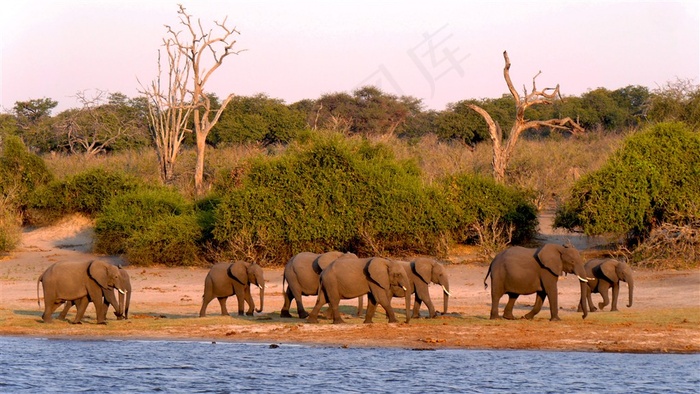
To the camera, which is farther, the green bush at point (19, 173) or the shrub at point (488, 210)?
the green bush at point (19, 173)

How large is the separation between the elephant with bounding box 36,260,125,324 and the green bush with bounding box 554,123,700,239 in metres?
12.5

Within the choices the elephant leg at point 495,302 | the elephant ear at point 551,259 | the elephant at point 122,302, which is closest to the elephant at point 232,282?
the elephant at point 122,302

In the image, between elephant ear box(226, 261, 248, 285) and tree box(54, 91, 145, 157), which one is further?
tree box(54, 91, 145, 157)

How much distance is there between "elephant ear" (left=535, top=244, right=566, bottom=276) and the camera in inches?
695

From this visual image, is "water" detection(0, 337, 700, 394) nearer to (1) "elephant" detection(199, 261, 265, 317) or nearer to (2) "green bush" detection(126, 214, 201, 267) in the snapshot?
(1) "elephant" detection(199, 261, 265, 317)

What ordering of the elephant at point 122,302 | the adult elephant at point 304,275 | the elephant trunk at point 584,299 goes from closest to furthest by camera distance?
the elephant trunk at point 584,299 → the elephant at point 122,302 → the adult elephant at point 304,275

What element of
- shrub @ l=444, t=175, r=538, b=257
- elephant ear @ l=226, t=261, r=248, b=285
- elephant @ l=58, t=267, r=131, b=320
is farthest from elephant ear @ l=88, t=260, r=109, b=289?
shrub @ l=444, t=175, r=538, b=257

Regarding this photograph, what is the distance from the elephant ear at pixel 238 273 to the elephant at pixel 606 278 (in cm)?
616

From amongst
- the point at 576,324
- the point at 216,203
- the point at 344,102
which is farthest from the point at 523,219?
the point at 344,102

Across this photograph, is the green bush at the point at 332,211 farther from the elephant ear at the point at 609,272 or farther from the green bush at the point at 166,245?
the elephant ear at the point at 609,272

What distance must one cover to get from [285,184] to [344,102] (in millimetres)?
35780

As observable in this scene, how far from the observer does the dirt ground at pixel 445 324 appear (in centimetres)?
1611

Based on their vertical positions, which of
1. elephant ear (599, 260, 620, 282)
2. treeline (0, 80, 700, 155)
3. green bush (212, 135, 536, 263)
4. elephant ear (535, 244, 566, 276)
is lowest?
elephant ear (599, 260, 620, 282)

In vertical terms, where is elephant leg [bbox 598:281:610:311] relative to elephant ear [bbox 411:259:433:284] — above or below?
below
